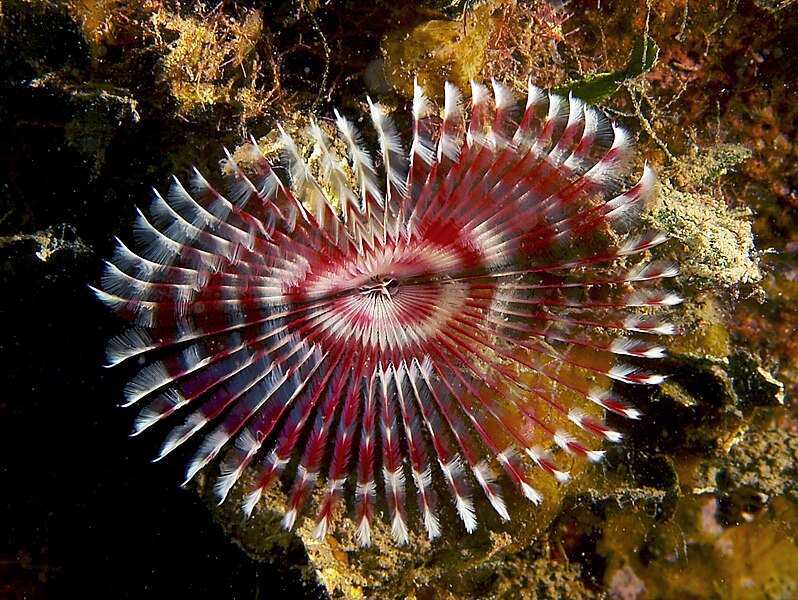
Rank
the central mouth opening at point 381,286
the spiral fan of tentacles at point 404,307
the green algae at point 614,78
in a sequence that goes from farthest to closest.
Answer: the central mouth opening at point 381,286
the green algae at point 614,78
the spiral fan of tentacles at point 404,307

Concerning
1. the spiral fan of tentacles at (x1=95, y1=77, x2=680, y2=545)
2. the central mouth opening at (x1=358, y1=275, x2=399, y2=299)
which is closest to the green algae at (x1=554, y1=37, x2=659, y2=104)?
the spiral fan of tentacles at (x1=95, y1=77, x2=680, y2=545)

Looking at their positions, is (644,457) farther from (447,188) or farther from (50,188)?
(50,188)

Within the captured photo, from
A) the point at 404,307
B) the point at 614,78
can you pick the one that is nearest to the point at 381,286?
the point at 404,307

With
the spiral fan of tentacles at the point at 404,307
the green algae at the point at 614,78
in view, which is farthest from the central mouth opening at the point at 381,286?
the green algae at the point at 614,78

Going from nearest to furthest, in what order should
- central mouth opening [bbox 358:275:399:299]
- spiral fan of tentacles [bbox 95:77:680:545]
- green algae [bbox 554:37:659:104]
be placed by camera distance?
spiral fan of tentacles [bbox 95:77:680:545], green algae [bbox 554:37:659:104], central mouth opening [bbox 358:275:399:299]

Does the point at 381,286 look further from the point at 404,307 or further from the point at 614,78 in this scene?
the point at 614,78

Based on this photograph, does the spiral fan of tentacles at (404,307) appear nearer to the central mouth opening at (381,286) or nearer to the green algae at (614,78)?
the central mouth opening at (381,286)

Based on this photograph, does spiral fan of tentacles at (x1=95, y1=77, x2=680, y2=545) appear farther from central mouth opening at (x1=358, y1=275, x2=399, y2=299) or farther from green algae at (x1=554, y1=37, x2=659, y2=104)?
green algae at (x1=554, y1=37, x2=659, y2=104)
